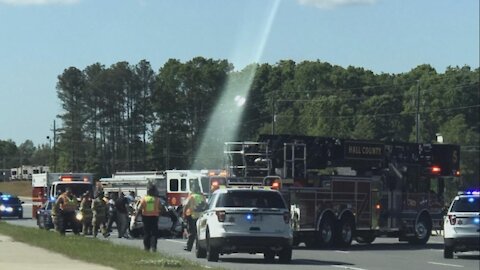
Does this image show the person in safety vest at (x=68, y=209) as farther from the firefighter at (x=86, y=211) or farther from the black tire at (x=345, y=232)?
the black tire at (x=345, y=232)

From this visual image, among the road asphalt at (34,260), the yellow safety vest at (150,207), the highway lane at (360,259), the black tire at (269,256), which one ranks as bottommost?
the highway lane at (360,259)

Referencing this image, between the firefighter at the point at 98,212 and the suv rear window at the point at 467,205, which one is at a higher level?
the suv rear window at the point at 467,205

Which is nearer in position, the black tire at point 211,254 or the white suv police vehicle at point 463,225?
the black tire at point 211,254

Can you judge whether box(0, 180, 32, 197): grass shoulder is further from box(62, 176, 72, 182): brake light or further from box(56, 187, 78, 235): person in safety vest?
box(56, 187, 78, 235): person in safety vest

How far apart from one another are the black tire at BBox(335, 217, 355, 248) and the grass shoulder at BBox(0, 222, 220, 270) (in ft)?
25.0

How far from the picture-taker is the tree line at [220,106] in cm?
10325

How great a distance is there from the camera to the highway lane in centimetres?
2252

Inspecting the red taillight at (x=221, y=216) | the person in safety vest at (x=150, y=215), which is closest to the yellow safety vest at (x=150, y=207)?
the person in safety vest at (x=150, y=215)

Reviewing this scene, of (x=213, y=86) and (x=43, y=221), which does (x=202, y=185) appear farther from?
(x=213, y=86)

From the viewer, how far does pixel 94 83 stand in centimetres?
11756

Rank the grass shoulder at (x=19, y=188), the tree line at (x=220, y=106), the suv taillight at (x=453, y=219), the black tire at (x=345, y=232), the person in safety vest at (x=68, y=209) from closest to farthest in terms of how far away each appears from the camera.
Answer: the suv taillight at (x=453, y=219)
the black tire at (x=345, y=232)
the person in safety vest at (x=68, y=209)
the tree line at (x=220, y=106)
the grass shoulder at (x=19, y=188)

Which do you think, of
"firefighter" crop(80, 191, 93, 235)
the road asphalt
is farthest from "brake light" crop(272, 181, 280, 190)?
"firefighter" crop(80, 191, 93, 235)

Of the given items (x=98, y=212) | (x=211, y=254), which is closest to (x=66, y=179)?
(x=98, y=212)

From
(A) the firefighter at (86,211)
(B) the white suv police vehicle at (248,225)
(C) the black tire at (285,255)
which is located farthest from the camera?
(A) the firefighter at (86,211)
